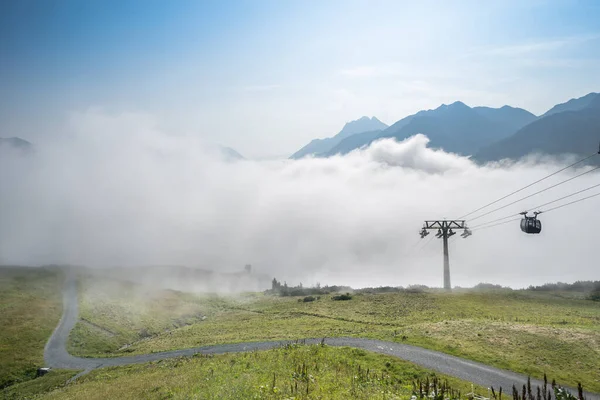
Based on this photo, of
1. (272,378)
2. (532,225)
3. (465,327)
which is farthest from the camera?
(532,225)

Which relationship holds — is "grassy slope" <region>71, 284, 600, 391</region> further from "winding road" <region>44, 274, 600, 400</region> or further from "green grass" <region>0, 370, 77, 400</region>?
"green grass" <region>0, 370, 77, 400</region>

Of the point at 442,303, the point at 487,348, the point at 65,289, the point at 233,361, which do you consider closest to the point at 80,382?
the point at 233,361

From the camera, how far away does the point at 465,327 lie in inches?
1991

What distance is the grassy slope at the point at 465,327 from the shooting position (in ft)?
122

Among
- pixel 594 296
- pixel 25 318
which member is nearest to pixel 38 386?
pixel 25 318

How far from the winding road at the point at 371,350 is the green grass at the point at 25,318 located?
2.35 m

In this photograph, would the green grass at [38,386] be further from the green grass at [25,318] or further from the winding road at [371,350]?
the green grass at [25,318]

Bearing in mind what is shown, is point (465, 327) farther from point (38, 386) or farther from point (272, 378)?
point (38, 386)

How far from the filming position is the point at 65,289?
4564 inches

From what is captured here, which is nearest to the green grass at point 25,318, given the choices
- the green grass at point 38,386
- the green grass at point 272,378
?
the green grass at point 38,386

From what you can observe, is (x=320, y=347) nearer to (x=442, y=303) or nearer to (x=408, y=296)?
(x=442, y=303)

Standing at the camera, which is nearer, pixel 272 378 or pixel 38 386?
pixel 272 378

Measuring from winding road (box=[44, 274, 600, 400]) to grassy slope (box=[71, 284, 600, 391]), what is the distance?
2309 millimetres

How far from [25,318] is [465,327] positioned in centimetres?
8630
